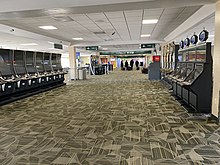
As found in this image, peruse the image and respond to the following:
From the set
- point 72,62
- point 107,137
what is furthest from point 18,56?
point 72,62

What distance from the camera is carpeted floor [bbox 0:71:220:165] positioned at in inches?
113

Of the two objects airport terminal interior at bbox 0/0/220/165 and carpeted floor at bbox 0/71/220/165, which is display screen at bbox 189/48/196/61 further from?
carpeted floor at bbox 0/71/220/165

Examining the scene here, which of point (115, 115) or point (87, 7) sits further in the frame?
point (115, 115)

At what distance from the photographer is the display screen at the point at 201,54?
17.4ft

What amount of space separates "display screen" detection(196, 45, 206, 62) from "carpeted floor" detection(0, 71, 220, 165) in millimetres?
1557

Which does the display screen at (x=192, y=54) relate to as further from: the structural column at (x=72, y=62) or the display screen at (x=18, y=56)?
the structural column at (x=72, y=62)

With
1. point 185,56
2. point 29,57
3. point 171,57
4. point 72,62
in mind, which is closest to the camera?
point 185,56

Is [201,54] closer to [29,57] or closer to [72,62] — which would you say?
[29,57]

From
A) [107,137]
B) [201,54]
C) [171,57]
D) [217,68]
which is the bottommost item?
[107,137]

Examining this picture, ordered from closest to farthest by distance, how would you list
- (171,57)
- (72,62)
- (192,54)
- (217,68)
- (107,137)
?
(107,137), (217,68), (192,54), (171,57), (72,62)

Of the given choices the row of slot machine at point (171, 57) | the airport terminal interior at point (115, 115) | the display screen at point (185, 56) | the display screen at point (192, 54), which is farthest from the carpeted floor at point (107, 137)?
the row of slot machine at point (171, 57)

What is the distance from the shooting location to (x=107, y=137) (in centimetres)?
368

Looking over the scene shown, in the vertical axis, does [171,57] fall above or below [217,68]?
above

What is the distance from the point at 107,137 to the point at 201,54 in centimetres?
373
